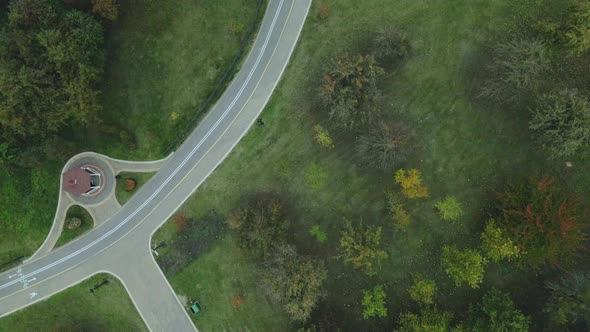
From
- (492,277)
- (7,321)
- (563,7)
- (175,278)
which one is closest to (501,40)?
(563,7)

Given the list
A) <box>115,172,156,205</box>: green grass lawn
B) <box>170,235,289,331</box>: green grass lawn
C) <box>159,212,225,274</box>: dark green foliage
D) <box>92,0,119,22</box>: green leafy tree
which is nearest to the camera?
<box>92,0,119,22</box>: green leafy tree

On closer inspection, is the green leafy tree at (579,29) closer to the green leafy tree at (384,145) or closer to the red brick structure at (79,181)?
the green leafy tree at (384,145)

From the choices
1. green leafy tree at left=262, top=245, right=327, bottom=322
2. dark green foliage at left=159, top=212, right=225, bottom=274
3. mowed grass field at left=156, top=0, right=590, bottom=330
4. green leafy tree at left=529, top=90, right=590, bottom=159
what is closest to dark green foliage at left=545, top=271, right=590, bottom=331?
mowed grass field at left=156, top=0, right=590, bottom=330

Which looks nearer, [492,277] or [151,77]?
[492,277]

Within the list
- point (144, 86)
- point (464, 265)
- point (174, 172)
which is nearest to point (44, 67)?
point (144, 86)

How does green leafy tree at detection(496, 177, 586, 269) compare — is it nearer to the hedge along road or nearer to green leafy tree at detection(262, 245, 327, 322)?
green leafy tree at detection(262, 245, 327, 322)

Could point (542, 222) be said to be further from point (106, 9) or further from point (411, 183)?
point (106, 9)

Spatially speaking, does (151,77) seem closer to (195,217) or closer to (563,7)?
→ (195,217)

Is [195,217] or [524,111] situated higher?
[524,111]
